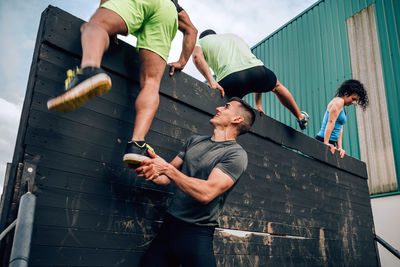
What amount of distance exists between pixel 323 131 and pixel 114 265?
443 centimetres

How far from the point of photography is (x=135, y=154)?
226cm

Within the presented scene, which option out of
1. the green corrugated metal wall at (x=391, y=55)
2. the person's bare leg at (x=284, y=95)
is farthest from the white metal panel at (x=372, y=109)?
the person's bare leg at (x=284, y=95)

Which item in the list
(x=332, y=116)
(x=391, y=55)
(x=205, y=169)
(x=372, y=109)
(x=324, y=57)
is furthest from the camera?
(x=324, y=57)

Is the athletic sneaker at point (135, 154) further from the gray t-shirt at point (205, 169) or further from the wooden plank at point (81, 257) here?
the wooden plank at point (81, 257)

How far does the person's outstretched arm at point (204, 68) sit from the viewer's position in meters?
3.80

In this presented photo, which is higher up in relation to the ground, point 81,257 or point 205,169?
point 205,169

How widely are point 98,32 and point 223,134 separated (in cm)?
132

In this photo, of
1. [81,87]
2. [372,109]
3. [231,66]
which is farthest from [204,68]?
[372,109]

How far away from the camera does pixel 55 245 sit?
7.36ft

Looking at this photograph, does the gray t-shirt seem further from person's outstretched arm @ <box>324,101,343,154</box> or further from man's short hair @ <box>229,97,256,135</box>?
person's outstretched arm @ <box>324,101,343,154</box>

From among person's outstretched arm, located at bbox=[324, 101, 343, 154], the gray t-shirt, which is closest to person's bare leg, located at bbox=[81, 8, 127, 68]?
the gray t-shirt

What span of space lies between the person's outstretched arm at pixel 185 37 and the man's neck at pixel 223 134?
797 mm

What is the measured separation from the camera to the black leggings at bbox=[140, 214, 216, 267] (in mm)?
2363

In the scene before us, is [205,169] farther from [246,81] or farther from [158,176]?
[246,81]
